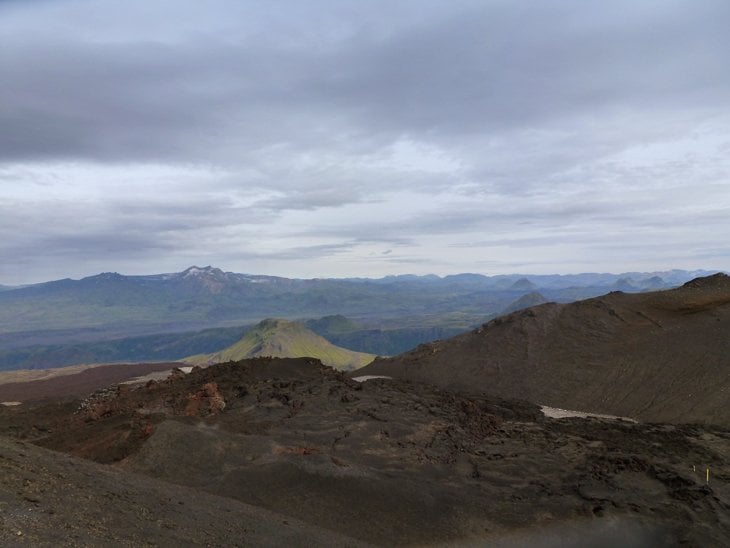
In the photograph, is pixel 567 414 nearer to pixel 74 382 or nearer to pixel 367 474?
pixel 367 474

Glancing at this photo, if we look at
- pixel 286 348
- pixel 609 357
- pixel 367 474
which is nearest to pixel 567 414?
pixel 609 357

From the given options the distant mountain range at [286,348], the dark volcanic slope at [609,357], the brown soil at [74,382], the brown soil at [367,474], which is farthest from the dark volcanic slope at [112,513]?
the distant mountain range at [286,348]

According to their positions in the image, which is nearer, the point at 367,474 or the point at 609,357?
the point at 367,474

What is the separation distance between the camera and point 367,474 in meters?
17.4

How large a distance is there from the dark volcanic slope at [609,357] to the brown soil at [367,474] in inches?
179

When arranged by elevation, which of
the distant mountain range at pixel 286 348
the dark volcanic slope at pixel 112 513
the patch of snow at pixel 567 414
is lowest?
the distant mountain range at pixel 286 348

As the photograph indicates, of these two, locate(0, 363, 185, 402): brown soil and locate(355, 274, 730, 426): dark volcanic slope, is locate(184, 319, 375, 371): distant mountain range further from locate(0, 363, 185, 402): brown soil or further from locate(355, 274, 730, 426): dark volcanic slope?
locate(355, 274, 730, 426): dark volcanic slope

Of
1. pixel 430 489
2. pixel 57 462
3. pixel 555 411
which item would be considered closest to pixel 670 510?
pixel 430 489

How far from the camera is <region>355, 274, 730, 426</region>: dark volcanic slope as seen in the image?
28.8m

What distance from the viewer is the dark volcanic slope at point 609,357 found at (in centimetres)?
2880

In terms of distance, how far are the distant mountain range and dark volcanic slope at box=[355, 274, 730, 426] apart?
91.9m

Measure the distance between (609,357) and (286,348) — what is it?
116m

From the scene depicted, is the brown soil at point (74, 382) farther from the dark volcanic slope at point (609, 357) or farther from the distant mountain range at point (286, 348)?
the dark volcanic slope at point (609, 357)

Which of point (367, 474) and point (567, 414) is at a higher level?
point (367, 474)
